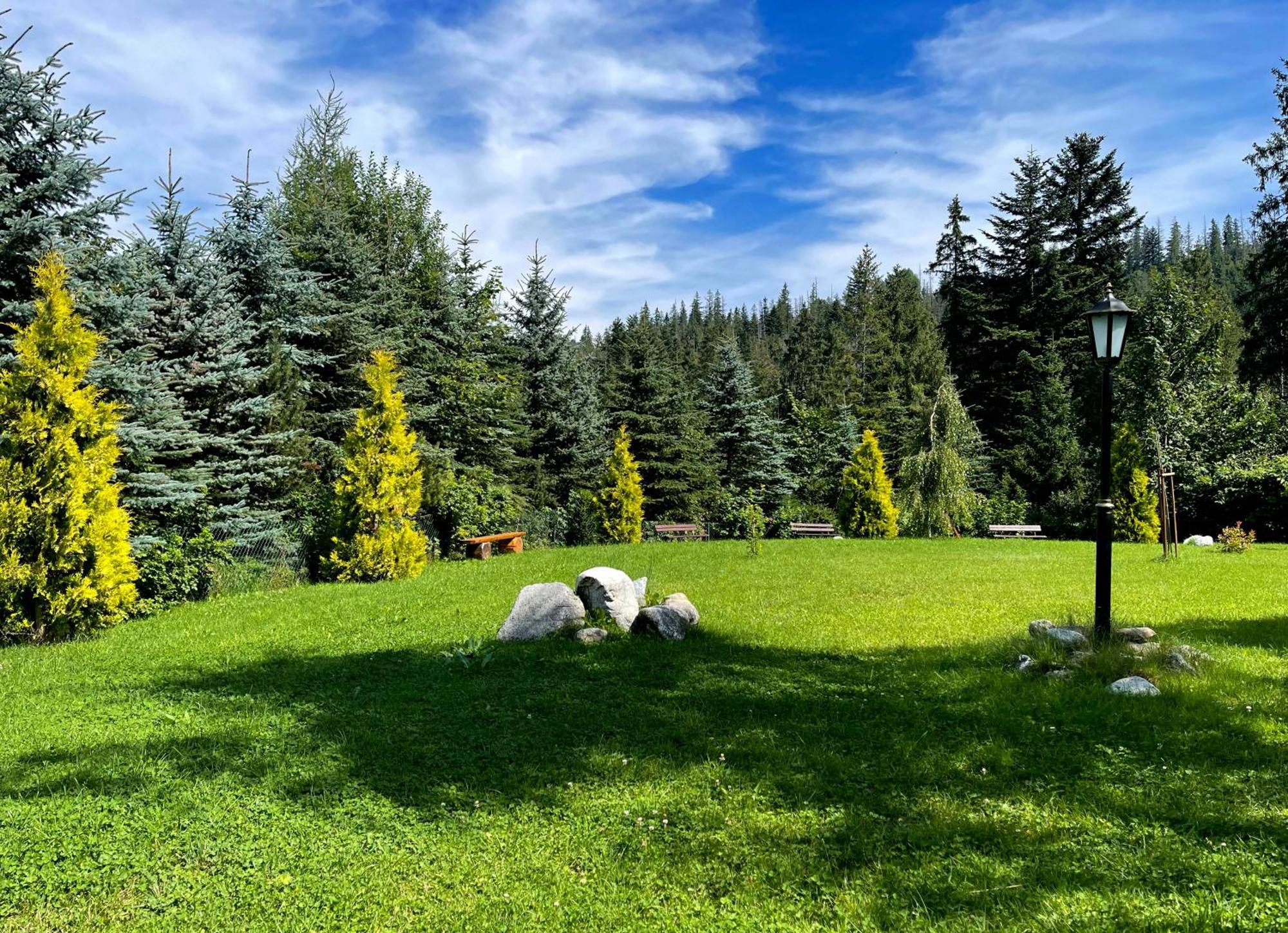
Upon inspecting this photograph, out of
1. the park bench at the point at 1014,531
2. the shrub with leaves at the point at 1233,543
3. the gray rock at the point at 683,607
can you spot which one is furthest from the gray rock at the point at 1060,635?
the park bench at the point at 1014,531

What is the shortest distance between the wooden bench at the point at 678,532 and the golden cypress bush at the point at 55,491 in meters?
14.5

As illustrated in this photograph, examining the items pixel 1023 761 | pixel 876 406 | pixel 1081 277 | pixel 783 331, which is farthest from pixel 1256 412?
pixel 783 331

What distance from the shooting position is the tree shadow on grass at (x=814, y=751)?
3490 mm

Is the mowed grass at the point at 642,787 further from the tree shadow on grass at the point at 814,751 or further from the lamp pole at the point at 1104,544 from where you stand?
the lamp pole at the point at 1104,544

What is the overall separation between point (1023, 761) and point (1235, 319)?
5256cm

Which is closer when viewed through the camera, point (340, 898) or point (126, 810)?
point (340, 898)

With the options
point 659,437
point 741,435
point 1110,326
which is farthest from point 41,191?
point 741,435

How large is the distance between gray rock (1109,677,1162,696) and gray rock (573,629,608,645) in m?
4.66

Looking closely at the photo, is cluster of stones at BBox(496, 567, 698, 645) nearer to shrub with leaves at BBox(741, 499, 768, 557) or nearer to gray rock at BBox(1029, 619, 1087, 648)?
gray rock at BBox(1029, 619, 1087, 648)

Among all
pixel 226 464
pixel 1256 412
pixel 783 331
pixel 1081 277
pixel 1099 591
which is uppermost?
pixel 783 331

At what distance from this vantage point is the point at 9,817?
12.3ft

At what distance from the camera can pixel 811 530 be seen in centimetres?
2231

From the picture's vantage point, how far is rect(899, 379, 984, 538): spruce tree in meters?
20.5

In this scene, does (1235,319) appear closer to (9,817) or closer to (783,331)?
(783,331)
